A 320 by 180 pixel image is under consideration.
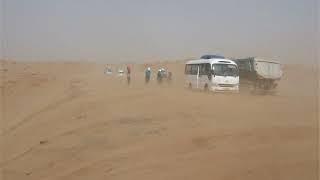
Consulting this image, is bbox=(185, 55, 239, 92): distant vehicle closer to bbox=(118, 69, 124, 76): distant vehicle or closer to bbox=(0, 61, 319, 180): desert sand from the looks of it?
bbox=(0, 61, 319, 180): desert sand

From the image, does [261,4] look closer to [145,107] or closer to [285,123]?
[285,123]

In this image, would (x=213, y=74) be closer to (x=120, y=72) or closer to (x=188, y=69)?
Result: (x=188, y=69)

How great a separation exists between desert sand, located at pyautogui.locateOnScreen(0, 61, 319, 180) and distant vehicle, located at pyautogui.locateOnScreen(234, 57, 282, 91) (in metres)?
0.07

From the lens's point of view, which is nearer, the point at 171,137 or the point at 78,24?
the point at 78,24

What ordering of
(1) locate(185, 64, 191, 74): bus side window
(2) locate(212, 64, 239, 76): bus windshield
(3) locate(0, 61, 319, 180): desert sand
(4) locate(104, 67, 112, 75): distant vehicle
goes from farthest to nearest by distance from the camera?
(2) locate(212, 64, 239, 76): bus windshield < (1) locate(185, 64, 191, 74): bus side window < (4) locate(104, 67, 112, 75): distant vehicle < (3) locate(0, 61, 319, 180): desert sand

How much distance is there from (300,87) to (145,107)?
1230 mm

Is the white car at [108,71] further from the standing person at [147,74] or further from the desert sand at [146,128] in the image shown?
the standing person at [147,74]

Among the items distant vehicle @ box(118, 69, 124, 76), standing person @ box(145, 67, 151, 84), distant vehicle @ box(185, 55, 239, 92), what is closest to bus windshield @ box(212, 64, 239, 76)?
distant vehicle @ box(185, 55, 239, 92)

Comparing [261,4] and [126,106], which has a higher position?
[261,4]

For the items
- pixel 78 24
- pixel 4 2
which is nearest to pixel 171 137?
pixel 78 24

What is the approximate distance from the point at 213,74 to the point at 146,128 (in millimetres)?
638

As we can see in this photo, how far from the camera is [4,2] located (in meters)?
2.89

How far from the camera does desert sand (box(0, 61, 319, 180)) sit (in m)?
2.99

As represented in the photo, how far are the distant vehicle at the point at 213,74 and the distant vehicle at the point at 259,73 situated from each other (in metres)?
0.06
